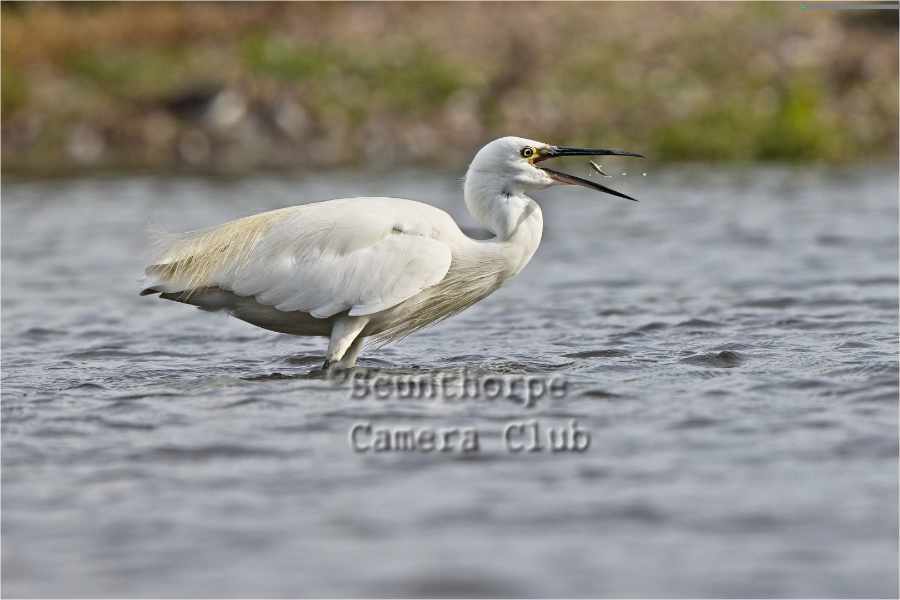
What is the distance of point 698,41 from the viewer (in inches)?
1046

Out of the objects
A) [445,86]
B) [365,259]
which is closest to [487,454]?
[365,259]

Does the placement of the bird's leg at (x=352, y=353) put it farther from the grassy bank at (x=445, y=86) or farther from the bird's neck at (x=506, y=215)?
the grassy bank at (x=445, y=86)

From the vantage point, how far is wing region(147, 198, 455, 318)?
7.74 meters

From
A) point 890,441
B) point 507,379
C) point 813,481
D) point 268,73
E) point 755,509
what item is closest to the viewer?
point 755,509

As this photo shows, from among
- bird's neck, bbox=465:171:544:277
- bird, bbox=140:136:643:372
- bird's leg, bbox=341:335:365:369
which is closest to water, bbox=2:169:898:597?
bird's leg, bbox=341:335:365:369

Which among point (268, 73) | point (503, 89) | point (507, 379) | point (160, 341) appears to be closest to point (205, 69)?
point (268, 73)

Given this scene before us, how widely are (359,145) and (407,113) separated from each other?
3.63ft

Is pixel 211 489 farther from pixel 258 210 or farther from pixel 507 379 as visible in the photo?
pixel 258 210

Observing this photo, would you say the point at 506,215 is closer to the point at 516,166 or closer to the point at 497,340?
the point at 516,166

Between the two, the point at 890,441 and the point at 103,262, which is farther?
the point at 103,262

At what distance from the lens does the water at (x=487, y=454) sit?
187 inches

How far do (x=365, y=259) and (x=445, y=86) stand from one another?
18358 mm

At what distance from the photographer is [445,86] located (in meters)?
25.8

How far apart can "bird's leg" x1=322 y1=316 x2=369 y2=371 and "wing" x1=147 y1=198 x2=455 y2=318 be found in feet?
0.36
